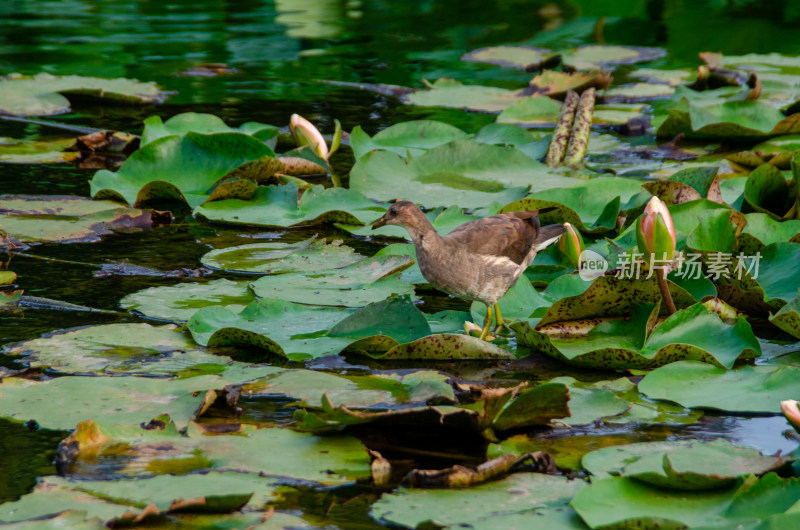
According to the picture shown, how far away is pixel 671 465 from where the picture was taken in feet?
6.91

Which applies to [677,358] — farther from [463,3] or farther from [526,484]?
[463,3]

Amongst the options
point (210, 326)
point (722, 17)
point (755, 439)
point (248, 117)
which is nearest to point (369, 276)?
point (210, 326)

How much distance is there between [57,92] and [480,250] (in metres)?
5.50

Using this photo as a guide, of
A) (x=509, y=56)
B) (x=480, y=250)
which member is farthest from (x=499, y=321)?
(x=509, y=56)

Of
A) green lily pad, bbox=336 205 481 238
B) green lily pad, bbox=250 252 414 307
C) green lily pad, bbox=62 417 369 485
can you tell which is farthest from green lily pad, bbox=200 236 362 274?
green lily pad, bbox=62 417 369 485

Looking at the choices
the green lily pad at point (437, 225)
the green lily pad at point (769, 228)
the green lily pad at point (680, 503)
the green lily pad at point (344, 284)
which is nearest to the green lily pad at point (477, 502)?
the green lily pad at point (680, 503)

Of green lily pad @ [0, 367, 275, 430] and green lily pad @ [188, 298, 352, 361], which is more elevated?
green lily pad @ [0, 367, 275, 430]

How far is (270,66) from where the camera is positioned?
32.4 ft

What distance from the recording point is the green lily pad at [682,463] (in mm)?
2123

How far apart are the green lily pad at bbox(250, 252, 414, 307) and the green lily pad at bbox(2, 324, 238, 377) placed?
1.79 ft

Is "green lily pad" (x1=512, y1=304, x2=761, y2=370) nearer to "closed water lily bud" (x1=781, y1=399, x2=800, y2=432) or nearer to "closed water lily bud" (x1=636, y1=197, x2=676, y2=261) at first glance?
"closed water lily bud" (x1=636, y1=197, x2=676, y2=261)

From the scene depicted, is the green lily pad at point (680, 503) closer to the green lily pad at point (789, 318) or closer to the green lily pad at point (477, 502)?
the green lily pad at point (477, 502)

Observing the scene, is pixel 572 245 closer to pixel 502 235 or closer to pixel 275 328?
pixel 502 235

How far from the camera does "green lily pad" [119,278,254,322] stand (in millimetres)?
3555
